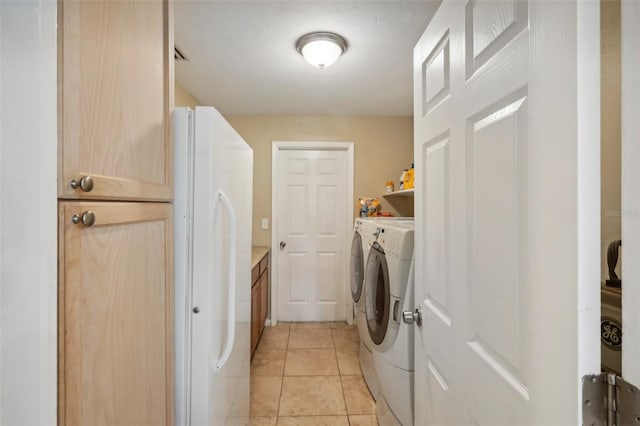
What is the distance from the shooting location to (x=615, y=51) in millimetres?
437

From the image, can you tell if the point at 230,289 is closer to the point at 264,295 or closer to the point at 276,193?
the point at 264,295

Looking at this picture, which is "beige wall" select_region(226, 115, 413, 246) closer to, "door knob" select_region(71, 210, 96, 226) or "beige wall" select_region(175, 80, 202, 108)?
"beige wall" select_region(175, 80, 202, 108)

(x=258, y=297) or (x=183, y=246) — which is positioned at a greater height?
(x=183, y=246)

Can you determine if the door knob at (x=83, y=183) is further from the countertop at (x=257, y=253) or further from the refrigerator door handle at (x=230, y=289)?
the countertop at (x=257, y=253)

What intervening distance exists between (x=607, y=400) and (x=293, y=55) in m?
2.20

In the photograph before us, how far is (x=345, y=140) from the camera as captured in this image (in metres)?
3.27

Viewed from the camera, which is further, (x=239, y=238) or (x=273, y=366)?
(x=273, y=366)

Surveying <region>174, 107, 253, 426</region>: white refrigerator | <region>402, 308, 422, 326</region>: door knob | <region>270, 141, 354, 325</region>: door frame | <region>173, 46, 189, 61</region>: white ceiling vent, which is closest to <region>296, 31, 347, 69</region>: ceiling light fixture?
<region>173, 46, 189, 61</region>: white ceiling vent

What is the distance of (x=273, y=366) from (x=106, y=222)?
2.17m

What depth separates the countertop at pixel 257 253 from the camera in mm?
2525

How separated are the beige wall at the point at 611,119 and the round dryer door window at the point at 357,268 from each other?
1.89 meters

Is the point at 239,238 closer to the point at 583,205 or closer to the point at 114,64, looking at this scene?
the point at 114,64

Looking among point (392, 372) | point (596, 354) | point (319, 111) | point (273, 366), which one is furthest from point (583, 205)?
point (319, 111)

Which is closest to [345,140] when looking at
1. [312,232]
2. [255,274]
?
[312,232]
